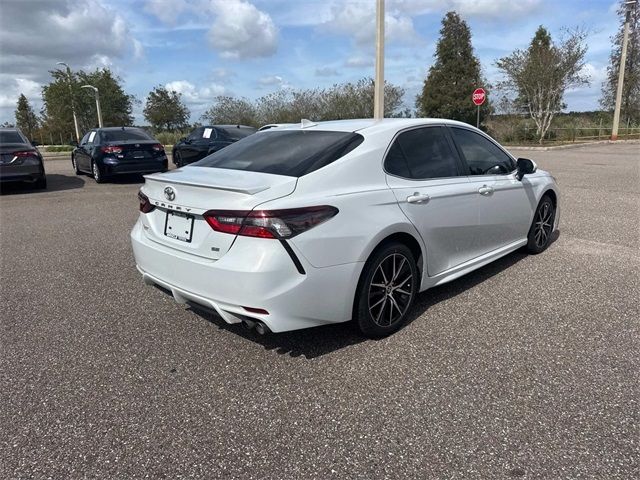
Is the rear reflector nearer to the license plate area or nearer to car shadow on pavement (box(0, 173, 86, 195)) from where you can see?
the license plate area

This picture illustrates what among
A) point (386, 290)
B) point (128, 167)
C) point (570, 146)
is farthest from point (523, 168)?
point (570, 146)

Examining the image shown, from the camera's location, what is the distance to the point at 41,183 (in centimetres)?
1207

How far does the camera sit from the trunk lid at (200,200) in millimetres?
2984

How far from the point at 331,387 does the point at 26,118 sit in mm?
66268

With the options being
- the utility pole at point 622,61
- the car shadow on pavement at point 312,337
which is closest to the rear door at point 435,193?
the car shadow on pavement at point 312,337

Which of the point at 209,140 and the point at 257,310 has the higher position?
the point at 209,140

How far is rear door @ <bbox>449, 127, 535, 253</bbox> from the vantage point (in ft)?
14.5

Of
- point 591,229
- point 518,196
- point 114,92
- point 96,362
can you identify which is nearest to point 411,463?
point 96,362

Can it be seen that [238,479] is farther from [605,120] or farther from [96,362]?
[605,120]

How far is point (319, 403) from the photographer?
2816 mm

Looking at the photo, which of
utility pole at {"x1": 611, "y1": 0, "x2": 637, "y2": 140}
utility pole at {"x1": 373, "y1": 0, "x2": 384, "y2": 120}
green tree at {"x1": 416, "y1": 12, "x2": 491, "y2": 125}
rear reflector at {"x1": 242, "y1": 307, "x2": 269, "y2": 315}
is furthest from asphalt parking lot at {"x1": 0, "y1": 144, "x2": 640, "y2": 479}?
green tree at {"x1": 416, "y1": 12, "x2": 491, "y2": 125}

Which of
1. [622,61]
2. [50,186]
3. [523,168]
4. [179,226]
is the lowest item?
[50,186]

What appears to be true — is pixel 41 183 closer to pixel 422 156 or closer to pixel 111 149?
pixel 111 149

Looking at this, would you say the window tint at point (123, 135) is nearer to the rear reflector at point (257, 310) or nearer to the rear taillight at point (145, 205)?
the rear taillight at point (145, 205)
